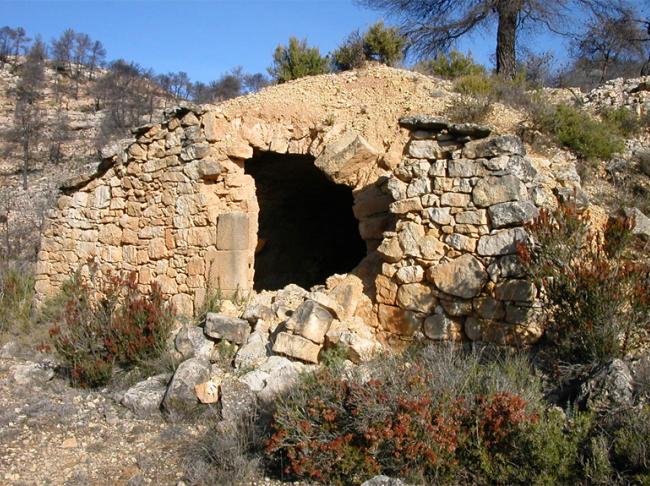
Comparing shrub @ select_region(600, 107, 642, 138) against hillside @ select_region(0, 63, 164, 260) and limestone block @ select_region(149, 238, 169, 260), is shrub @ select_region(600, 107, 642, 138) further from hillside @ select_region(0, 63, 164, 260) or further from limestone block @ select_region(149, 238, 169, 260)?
hillside @ select_region(0, 63, 164, 260)

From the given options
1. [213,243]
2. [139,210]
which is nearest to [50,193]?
[139,210]

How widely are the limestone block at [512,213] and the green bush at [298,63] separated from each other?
5.96 meters

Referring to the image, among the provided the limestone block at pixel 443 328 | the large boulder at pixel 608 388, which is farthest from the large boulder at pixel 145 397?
the large boulder at pixel 608 388

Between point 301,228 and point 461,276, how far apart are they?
5359mm

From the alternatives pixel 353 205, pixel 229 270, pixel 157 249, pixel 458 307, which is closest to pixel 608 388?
pixel 458 307

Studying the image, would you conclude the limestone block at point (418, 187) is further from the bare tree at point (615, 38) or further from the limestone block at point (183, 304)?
the bare tree at point (615, 38)

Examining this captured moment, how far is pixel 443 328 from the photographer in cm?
536

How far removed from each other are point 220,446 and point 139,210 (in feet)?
13.9

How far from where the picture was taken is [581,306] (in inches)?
180

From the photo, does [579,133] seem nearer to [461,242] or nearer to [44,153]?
[461,242]

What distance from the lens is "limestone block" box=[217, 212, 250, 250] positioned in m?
6.66

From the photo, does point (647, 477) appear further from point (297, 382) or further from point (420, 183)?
point (420, 183)

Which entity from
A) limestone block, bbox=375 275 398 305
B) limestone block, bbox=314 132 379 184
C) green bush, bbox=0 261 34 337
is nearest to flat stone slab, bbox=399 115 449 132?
limestone block, bbox=314 132 379 184

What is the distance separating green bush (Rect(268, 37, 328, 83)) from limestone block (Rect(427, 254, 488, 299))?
5993mm
